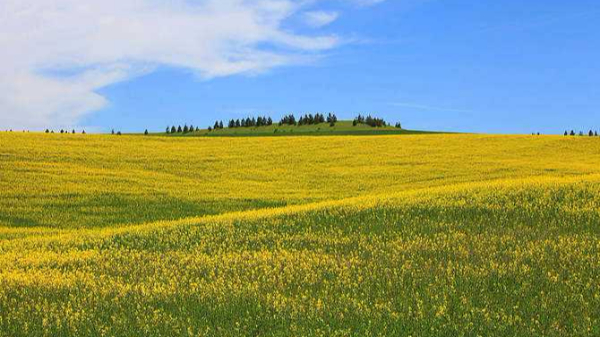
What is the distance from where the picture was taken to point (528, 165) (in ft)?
135

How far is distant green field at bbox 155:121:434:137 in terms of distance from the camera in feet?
262

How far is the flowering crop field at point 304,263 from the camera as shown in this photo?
1041 cm

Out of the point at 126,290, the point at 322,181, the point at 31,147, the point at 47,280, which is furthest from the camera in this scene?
the point at 31,147

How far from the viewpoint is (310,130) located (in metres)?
82.5

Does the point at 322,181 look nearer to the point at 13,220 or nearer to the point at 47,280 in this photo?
the point at 13,220

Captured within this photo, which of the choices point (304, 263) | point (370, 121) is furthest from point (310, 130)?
point (304, 263)

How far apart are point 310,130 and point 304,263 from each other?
69.4 m

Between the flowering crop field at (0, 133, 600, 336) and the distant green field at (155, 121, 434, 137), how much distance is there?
1847 inches

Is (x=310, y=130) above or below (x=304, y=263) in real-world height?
above

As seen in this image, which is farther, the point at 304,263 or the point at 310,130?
the point at 310,130

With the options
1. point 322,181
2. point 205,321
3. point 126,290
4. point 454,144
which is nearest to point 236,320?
point 205,321

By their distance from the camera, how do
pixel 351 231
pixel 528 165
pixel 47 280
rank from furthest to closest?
pixel 528 165 → pixel 351 231 → pixel 47 280

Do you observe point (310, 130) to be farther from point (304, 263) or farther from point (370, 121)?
point (304, 263)

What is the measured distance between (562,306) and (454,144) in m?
45.1
